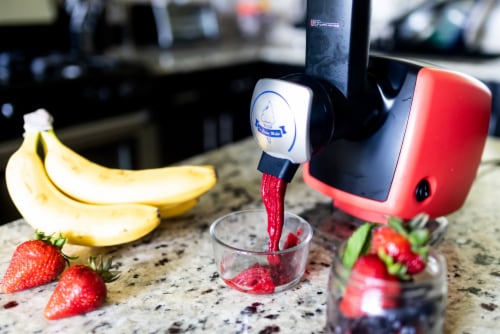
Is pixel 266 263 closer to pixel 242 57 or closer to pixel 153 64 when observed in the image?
pixel 153 64

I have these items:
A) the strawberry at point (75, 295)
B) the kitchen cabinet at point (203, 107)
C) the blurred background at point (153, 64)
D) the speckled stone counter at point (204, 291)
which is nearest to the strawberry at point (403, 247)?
the speckled stone counter at point (204, 291)

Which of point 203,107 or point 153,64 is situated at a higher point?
point 153,64

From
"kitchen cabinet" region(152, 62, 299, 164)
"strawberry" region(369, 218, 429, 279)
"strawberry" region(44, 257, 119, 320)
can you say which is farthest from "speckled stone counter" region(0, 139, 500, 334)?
"kitchen cabinet" region(152, 62, 299, 164)

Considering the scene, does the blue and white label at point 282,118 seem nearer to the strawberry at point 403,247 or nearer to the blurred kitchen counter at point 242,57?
the strawberry at point 403,247

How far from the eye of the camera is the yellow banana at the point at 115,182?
2.48 feet

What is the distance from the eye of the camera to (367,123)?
700 mm

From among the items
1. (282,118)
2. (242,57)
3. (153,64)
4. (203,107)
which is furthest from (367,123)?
(242,57)

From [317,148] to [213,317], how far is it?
0.23 meters

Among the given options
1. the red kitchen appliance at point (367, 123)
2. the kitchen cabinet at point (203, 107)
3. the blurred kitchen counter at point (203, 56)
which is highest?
the red kitchen appliance at point (367, 123)

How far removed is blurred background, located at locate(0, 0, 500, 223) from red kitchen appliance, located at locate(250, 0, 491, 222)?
114 centimetres

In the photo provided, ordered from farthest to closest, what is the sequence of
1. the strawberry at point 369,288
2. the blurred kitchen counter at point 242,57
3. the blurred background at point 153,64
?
the blurred kitchen counter at point 242,57 < the blurred background at point 153,64 < the strawberry at point 369,288

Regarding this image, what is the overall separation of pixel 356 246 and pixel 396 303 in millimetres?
65

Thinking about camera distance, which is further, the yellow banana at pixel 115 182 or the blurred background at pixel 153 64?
the blurred background at pixel 153 64

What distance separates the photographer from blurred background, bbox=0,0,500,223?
6.13 ft
